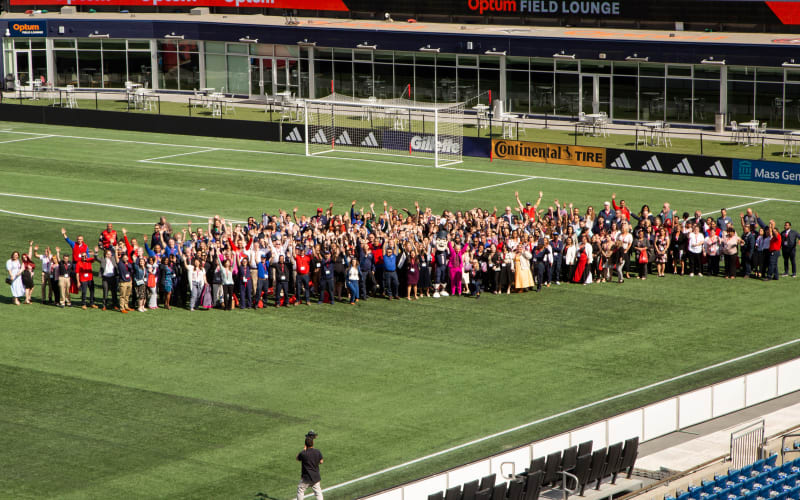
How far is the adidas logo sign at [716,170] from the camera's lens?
151 feet

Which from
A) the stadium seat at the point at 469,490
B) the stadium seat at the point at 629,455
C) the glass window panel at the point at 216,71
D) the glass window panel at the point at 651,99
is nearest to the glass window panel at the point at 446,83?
the glass window panel at the point at 651,99

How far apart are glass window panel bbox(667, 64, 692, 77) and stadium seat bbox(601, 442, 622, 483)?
41.0 meters

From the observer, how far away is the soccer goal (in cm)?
5250

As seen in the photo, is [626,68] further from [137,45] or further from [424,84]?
[137,45]

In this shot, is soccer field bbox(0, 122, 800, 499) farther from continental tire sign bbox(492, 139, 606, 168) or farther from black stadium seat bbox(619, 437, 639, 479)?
continental tire sign bbox(492, 139, 606, 168)

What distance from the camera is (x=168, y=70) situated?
7081cm

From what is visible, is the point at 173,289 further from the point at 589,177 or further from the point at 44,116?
the point at 44,116

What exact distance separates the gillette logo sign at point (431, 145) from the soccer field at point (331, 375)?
18.2 meters

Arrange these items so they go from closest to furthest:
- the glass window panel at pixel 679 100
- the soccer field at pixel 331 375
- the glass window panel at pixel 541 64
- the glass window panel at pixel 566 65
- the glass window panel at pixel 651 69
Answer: the soccer field at pixel 331 375
the glass window panel at pixel 679 100
the glass window panel at pixel 651 69
the glass window panel at pixel 566 65
the glass window panel at pixel 541 64

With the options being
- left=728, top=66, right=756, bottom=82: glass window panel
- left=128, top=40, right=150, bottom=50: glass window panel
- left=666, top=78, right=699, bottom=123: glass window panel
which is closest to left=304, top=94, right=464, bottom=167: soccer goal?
left=666, top=78, right=699, bottom=123: glass window panel

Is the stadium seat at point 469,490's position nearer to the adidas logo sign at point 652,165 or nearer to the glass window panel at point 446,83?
the adidas logo sign at point 652,165

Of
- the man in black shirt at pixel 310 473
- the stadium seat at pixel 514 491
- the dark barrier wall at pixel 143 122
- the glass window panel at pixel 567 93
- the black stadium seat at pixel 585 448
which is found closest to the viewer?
the stadium seat at pixel 514 491

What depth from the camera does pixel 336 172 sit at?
4894 cm

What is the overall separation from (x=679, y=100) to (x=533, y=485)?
140 ft
